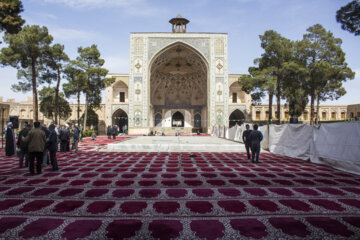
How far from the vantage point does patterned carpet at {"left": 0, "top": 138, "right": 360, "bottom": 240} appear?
8.23 ft

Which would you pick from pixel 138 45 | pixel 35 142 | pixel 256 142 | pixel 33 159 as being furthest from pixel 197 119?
pixel 35 142

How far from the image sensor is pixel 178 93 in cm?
3381

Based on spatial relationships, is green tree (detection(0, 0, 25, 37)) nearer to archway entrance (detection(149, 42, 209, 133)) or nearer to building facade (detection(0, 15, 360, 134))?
building facade (detection(0, 15, 360, 134))

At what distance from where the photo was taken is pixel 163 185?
441cm

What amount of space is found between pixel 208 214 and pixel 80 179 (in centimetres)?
302

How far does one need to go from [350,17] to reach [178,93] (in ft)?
86.4

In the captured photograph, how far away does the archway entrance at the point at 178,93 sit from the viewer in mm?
31359

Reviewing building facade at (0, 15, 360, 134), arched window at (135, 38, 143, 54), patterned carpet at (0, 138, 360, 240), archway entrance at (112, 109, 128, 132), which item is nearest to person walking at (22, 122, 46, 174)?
patterned carpet at (0, 138, 360, 240)

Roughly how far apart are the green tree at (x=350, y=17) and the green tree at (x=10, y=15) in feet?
34.0

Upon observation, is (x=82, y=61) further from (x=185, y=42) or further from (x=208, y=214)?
(x=208, y=214)

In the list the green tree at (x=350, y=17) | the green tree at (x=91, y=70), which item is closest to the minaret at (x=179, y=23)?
the green tree at (x=91, y=70)

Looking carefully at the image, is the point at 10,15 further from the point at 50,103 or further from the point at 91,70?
the point at 50,103

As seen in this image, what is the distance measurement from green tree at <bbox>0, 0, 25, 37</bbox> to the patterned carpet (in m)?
4.58

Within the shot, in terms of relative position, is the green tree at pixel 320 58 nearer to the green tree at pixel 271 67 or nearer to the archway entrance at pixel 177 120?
the green tree at pixel 271 67
